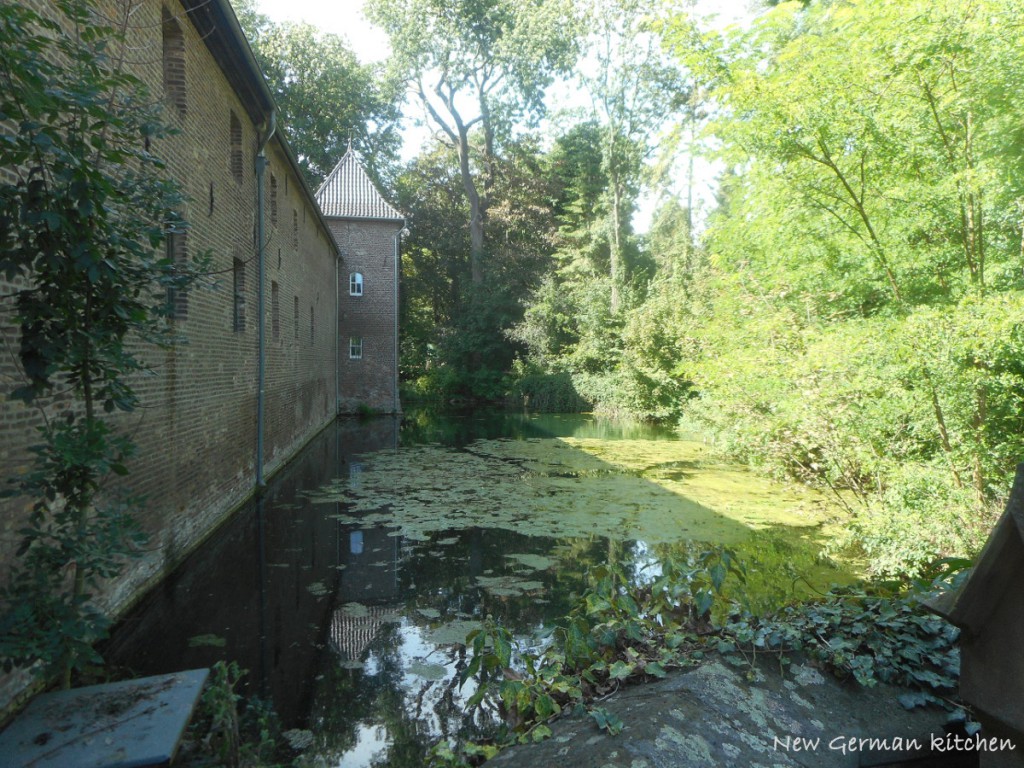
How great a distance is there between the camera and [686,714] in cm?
221

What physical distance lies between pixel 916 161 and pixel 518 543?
5917 mm

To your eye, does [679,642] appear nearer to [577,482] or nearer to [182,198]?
[182,198]

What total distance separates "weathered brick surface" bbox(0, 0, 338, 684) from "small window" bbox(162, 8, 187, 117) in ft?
0.07

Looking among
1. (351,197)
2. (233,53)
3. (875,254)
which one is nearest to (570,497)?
(875,254)

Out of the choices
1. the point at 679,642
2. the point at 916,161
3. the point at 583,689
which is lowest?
the point at 583,689

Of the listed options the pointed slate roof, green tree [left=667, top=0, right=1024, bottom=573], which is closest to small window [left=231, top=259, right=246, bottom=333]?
green tree [left=667, top=0, right=1024, bottom=573]

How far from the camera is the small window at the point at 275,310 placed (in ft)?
42.3

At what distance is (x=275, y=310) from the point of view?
13211 mm

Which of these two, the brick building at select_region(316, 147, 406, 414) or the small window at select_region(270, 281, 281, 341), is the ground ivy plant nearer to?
the small window at select_region(270, 281, 281, 341)

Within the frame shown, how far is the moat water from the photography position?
4.17 m

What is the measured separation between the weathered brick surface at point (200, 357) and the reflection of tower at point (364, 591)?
61.7 inches

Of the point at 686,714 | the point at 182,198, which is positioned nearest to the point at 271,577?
the point at 182,198

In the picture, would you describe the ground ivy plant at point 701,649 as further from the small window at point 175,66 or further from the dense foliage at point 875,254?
the small window at point 175,66

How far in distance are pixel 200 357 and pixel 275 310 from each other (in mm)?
5878
